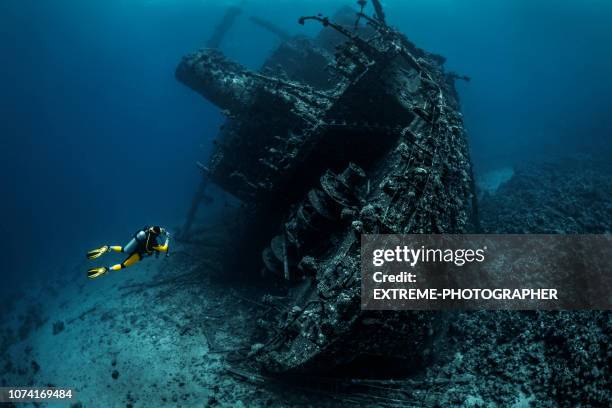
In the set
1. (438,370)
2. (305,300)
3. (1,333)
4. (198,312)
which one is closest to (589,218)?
(438,370)

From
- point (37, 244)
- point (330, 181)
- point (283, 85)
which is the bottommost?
point (330, 181)

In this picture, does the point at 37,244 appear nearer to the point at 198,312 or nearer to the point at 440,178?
the point at 198,312

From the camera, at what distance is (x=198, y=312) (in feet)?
31.0

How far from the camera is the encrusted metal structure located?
17.1 feet

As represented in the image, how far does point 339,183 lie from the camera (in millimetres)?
6992

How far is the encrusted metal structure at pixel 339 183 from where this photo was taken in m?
5.20

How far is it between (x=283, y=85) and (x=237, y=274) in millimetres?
5978
